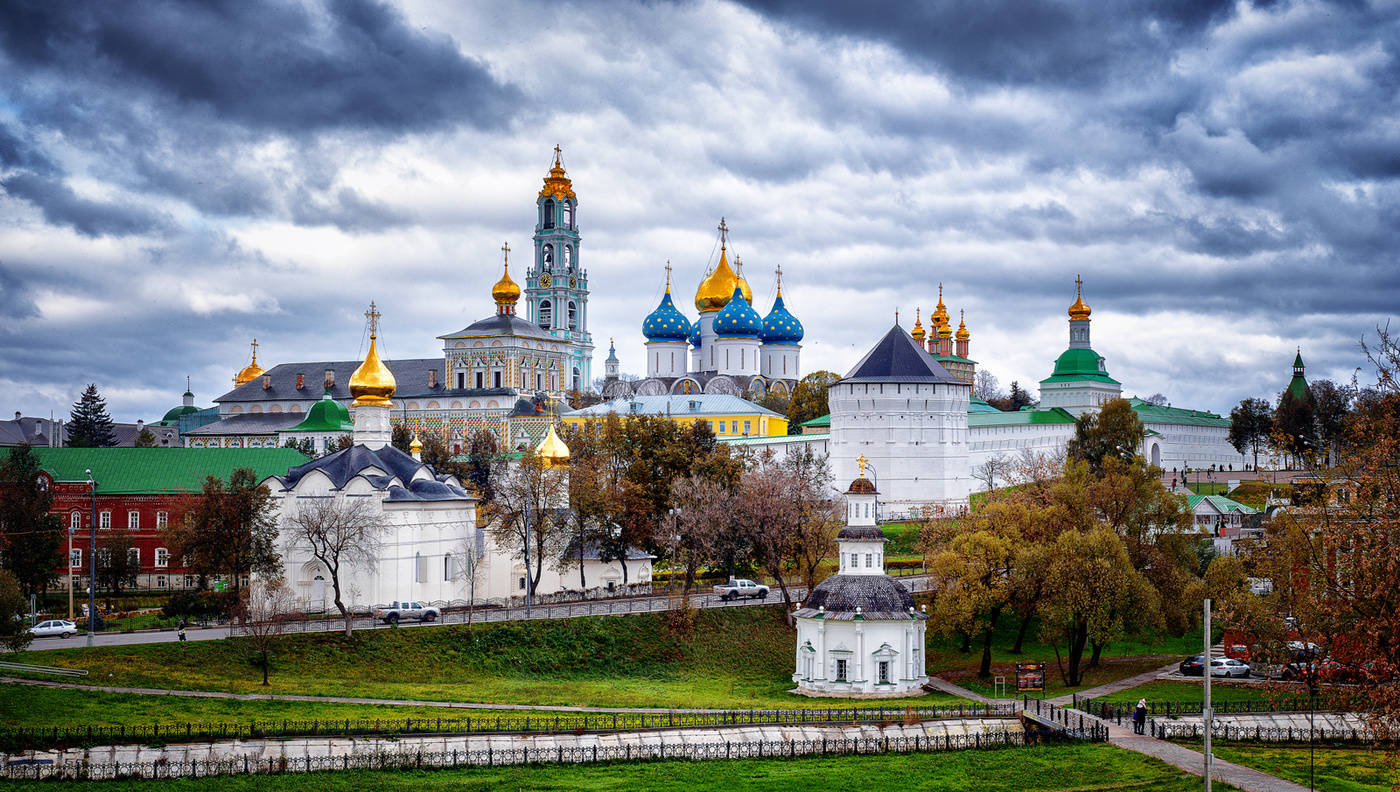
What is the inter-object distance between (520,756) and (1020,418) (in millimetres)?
65523

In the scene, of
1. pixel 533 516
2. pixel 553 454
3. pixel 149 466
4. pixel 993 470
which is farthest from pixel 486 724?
pixel 993 470

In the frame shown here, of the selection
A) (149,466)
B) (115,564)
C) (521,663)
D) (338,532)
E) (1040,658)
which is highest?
(149,466)

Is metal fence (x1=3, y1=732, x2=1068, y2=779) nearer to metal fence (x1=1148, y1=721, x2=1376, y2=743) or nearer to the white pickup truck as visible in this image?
metal fence (x1=1148, y1=721, x2=1376, y2=743)

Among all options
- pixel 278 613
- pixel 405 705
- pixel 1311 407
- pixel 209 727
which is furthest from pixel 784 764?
pixel 1311 407

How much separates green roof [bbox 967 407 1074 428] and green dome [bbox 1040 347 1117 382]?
140 inches

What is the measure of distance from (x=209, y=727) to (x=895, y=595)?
19.9 m

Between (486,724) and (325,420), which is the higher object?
(325,420)

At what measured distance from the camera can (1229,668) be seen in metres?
40.1

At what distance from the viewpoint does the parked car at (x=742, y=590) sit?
49.5 m

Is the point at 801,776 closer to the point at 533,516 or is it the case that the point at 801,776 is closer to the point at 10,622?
the point at 10,622

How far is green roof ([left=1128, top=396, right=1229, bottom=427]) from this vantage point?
102 meters

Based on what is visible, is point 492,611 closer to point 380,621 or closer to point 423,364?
point 380,621

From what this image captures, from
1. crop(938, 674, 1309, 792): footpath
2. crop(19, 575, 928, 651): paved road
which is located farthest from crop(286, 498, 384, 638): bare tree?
crop(938, 674, 1309, 792): footpath

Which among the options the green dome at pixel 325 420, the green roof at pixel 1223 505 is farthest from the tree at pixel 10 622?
the green dome at pixel 325 420
